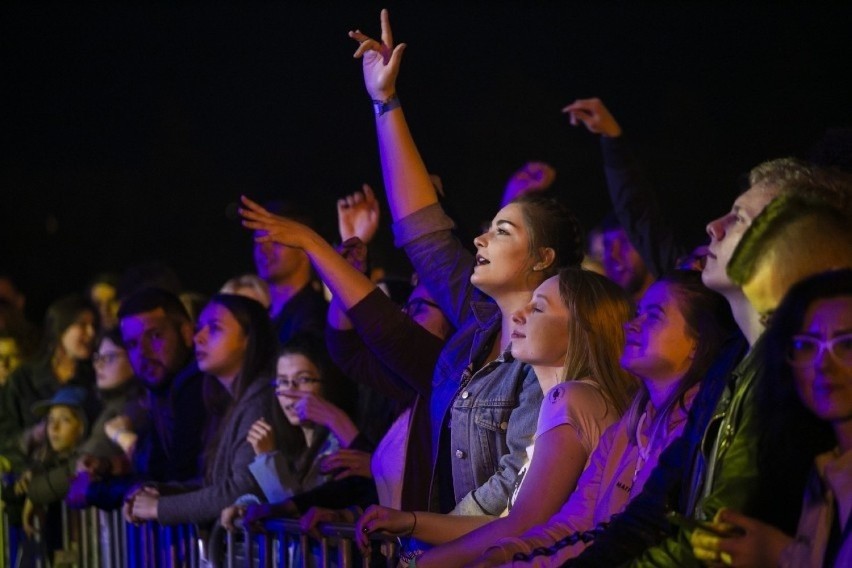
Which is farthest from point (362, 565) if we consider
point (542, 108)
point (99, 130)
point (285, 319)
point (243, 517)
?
point (99, 130)

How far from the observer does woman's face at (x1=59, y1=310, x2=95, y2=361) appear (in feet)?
25.7

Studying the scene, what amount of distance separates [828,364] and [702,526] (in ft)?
1.38

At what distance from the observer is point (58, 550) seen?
650 centimetres

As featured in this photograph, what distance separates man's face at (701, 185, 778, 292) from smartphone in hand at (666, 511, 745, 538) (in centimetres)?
55

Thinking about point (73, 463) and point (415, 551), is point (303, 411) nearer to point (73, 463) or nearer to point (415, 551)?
point (415, 551)

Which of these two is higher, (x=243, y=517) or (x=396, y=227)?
(x=396, y=227)

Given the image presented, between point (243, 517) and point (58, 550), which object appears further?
point (58, 550)

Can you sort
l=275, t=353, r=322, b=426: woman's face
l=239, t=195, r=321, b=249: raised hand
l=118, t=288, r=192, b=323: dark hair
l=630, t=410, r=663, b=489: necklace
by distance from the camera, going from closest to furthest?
l=630, t=410, r=663, b=489: necklace
l=239, t=195, r=321, b=249: raised hand
l=275, t=353, r=322, b=426: woman's face
l=118, t=288, r=192, b=323: dark hair

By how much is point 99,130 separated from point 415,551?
365 inches

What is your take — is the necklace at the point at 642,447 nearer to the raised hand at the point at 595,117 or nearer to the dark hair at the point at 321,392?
the dark hair at the point at 321,392

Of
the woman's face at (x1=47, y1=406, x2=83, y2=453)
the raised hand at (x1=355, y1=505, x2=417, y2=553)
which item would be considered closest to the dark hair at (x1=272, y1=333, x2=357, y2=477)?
the raised hand at (x1=355, y1=505, x2=417, y2=553)

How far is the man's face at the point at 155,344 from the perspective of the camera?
606cm

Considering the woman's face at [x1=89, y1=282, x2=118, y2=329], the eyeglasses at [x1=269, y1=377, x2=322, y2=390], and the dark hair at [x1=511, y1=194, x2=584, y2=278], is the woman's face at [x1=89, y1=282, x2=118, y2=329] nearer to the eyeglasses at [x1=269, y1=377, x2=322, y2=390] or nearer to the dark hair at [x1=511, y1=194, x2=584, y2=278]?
the eyeglasses at [x1=269, y1=377, x2=322, y2=390]

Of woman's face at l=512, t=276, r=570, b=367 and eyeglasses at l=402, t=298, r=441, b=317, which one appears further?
eyeglasses at l=402, t=298, r=441, b=317
